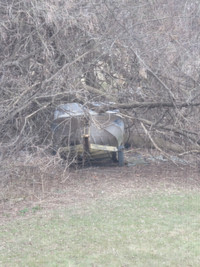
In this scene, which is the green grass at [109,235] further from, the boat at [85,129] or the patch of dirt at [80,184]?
the boat at [85,129]

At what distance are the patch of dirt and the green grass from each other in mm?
556

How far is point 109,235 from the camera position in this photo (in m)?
6.87

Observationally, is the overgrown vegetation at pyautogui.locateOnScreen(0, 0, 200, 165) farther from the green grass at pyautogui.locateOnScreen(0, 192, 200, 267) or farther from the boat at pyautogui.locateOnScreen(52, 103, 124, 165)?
the green grass at pyautogui.locateOnScreen(0, 192, 200, 267)

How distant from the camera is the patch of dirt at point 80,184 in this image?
8820mm

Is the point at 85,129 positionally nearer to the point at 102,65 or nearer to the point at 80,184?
the point at 80,184

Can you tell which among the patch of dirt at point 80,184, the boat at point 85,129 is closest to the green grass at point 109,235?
the patch of dirt at point 80,184

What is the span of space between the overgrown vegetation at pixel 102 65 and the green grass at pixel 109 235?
2141mm

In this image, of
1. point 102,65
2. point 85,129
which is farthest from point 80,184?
point 102,65

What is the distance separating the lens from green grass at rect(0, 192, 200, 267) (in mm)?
5982

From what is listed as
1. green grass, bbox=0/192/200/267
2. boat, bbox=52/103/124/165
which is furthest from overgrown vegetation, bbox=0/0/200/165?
green grass, bbox=0/192/200/267

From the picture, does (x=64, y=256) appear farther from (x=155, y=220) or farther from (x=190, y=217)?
(x=190, y=217)

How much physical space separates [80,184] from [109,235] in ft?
11.3

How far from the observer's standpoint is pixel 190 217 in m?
7.75

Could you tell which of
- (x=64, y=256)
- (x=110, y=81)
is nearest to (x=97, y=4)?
(x=110, y=81)
